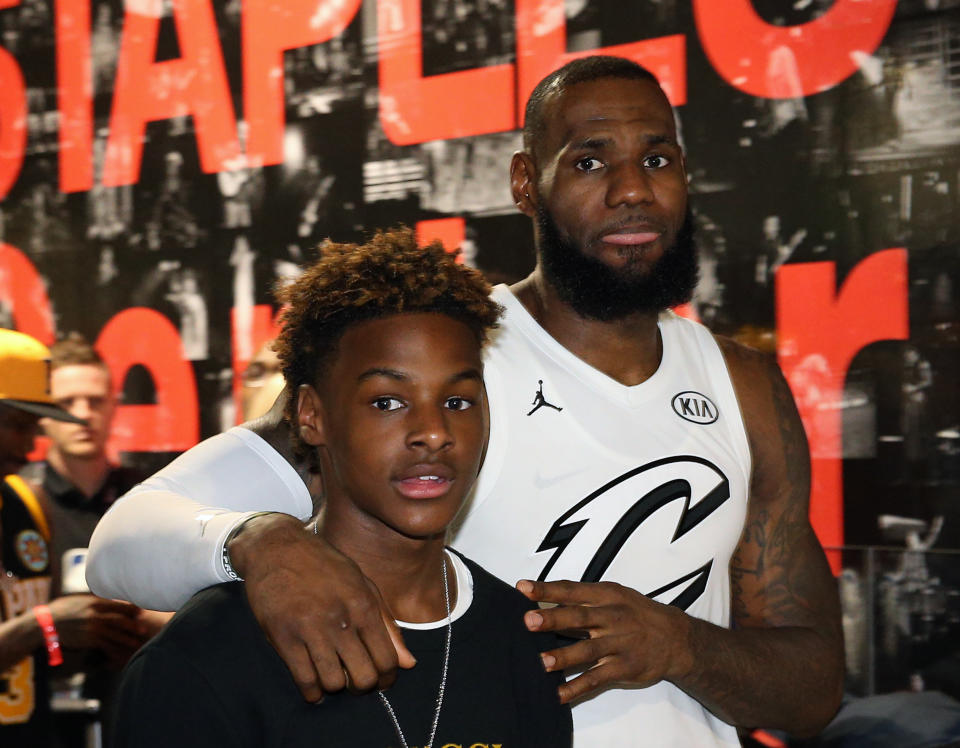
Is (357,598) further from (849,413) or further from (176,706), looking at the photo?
(849,413)

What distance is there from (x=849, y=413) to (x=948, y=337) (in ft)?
0.98

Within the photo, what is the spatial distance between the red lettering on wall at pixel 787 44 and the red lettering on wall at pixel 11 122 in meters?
2.73

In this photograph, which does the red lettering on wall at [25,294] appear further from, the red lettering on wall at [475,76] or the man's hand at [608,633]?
the man's hand at [608,633]

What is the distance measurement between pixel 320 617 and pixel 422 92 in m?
2.59

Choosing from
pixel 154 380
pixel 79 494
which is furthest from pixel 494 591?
pixel 154 380

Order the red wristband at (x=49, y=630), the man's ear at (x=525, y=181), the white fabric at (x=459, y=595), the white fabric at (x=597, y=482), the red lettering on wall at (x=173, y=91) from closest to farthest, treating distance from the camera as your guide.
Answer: the white fabric at (x=459, y=595), the white fabric at (x=597, y=482), the man's ear at (x=525, y=181), the red wristband at (x=49, y=630), the red lettering on wall at (x=173, y=91)

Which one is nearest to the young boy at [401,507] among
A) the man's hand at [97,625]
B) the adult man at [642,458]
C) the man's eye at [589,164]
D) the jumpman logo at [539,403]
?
the adult man at [642,458]

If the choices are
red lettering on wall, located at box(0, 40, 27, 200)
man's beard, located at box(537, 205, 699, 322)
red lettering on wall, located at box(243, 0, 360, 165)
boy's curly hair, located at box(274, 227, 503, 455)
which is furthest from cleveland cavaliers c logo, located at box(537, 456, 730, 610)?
red lettering on wall, located at box(0, 40, 27, 200)

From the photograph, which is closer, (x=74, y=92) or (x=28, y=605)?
(x=28, y=605)

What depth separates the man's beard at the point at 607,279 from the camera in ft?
5.59

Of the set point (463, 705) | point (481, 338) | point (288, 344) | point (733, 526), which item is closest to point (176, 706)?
point (463, 705)

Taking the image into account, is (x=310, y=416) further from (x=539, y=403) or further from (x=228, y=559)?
(x=539, y=403)

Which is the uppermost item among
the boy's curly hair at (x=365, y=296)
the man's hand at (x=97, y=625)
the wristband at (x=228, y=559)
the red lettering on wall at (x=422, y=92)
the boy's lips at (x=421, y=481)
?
the red lettering on wall at (x=422, y=92)

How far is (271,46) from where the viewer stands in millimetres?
3725
